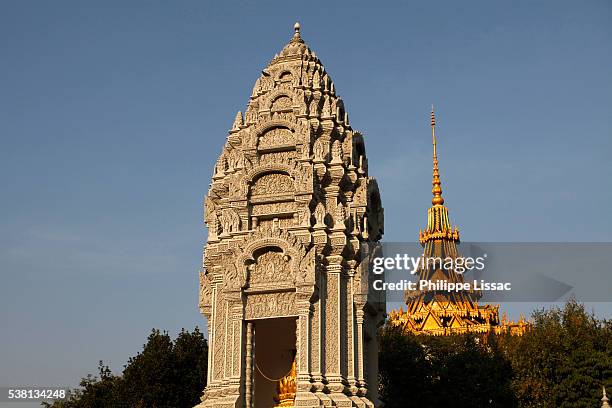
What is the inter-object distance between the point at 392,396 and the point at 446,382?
2980 millimetres

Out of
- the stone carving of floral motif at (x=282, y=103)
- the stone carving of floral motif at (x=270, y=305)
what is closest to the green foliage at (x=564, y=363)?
the stone carving of floral motif at (x=270, y=305)

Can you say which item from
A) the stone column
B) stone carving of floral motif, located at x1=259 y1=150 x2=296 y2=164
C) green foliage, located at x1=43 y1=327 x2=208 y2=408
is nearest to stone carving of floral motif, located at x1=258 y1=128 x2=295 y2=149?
stone carving of floral motif, located at x1=259 y1=150 x2=296 y2=164

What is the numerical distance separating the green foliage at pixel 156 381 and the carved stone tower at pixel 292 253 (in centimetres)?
1202

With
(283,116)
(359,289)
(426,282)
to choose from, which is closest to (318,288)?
(359,289)

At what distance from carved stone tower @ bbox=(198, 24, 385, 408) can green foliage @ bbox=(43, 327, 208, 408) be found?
12.0m

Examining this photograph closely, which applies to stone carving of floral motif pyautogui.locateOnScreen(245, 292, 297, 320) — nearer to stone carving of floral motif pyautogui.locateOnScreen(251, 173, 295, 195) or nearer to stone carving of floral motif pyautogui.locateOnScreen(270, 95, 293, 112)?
stone carving of floral motif pyautogui.locateOnScreen(251, 173, 295, 195)

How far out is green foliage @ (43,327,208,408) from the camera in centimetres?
4066

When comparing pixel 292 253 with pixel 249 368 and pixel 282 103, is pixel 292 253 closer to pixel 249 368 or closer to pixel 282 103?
pixel 249 368

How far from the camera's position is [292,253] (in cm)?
2722

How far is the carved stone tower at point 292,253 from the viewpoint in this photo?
26812 mm

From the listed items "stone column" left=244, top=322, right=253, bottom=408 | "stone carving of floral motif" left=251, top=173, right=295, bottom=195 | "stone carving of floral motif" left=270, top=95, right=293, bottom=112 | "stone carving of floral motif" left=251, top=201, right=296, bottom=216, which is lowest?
"stone column" left=244, top=322, right=253, bottom=408

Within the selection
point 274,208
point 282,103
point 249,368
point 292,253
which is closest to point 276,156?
point 274,208

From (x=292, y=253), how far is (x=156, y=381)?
17.4 meters

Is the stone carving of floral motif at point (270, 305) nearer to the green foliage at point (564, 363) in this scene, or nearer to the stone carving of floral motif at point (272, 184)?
the stone carving of floral motif at point (272, 184)
